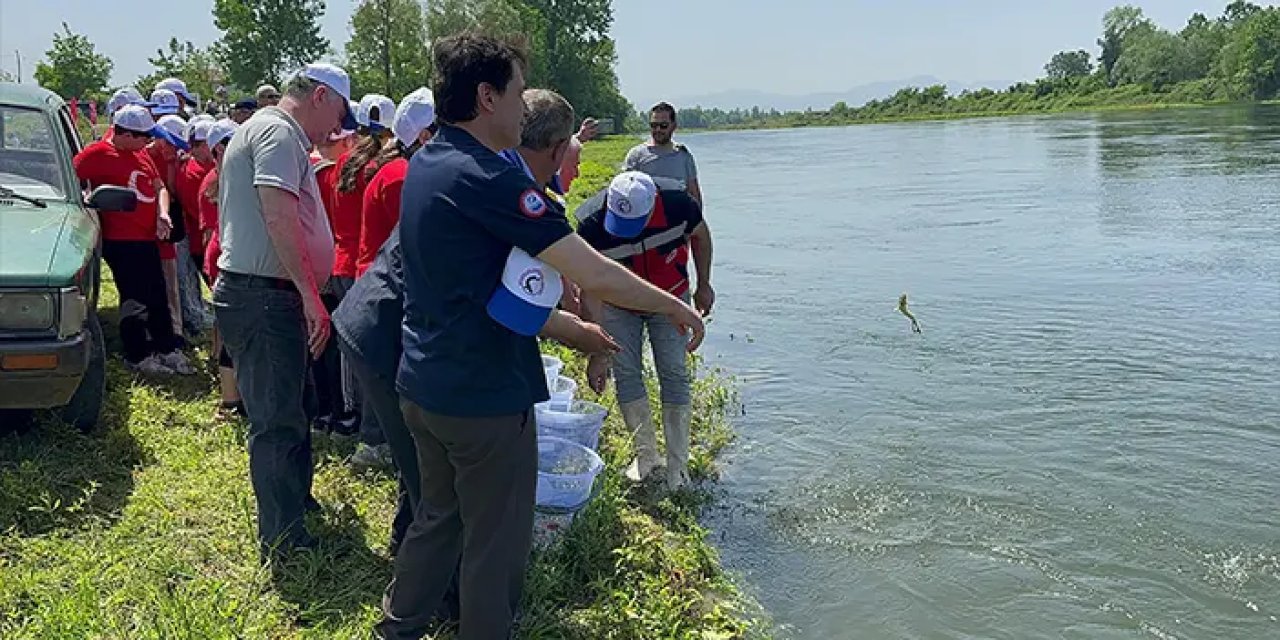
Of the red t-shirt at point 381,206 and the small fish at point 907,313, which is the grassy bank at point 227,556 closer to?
the red t-shirt at point 381,206

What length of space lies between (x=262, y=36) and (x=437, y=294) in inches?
2286

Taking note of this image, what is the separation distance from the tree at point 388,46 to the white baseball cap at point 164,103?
4748 cm

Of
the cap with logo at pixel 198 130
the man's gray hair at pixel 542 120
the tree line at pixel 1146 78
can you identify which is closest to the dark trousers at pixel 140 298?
the cap with logo at pixel 198 130

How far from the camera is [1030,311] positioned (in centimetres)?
1014

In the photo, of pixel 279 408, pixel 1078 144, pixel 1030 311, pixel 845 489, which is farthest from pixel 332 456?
pixel 1078 144

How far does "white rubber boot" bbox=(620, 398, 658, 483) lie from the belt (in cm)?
206

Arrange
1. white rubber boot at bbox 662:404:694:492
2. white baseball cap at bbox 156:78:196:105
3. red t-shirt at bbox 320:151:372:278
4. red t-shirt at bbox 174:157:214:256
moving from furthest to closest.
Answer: white baseball cap at bbox 156:78:196:105
red t-shirt at bbox 174:157:214:256
white rubber boot at bbox 662:404:694:492
red t-shirt at bbox 320:151:372:278

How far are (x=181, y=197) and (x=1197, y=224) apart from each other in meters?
14.2

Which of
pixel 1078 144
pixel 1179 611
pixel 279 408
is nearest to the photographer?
pixel 279 408

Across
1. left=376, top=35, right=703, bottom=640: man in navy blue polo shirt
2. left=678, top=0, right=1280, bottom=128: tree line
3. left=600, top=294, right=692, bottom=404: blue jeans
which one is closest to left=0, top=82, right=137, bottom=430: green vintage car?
left=376, top=35, right=703, bottom=640: man in navy blue polo shirt

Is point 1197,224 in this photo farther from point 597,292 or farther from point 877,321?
point 597,292

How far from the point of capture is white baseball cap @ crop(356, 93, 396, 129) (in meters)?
5.38

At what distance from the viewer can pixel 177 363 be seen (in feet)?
22.1

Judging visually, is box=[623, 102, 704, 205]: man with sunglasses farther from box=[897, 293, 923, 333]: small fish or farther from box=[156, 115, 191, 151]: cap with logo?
box=[897, 293, 923, 333]: small fish
